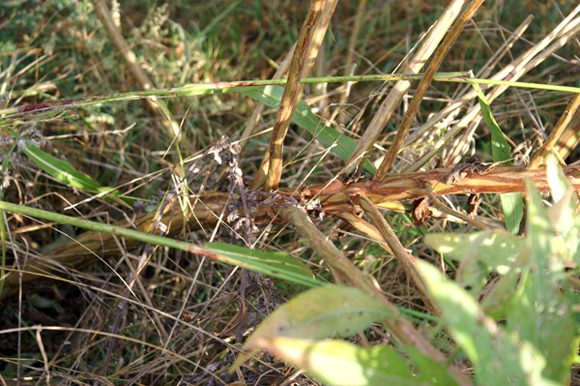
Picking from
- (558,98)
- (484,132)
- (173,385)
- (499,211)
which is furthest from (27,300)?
(558,98)

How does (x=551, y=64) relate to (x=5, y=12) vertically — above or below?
above

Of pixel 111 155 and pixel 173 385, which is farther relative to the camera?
pixel 111 155

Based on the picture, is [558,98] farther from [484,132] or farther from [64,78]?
[64,78]

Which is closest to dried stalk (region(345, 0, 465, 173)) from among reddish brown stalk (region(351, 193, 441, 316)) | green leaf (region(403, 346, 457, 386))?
reddish brown stalk (region(351, 193, 441, 316))

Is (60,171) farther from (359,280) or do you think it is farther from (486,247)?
(486,247)

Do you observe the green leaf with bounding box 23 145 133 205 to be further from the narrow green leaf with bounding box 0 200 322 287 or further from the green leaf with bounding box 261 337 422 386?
the green leaf with bounding box 261 337 422 386

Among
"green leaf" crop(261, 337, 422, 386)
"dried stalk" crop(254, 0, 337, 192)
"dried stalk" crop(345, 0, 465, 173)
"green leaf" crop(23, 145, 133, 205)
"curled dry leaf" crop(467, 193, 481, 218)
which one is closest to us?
"green leaf" crop(261, 337, 422, 386)

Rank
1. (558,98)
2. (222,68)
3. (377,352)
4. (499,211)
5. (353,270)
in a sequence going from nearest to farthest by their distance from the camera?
(377,352) < (353,270) < (499,211) < (558,98) < (222,68)
